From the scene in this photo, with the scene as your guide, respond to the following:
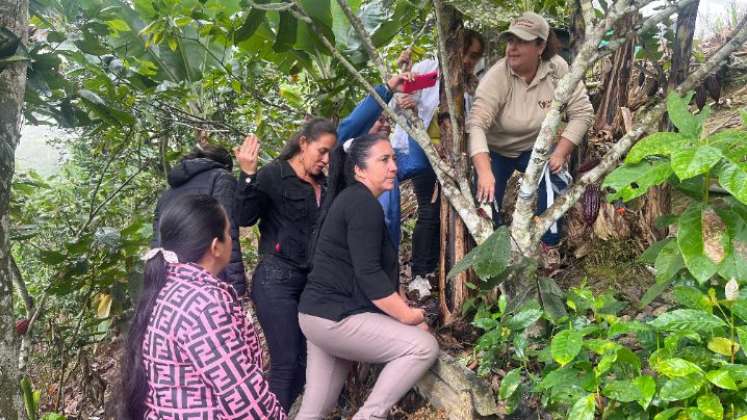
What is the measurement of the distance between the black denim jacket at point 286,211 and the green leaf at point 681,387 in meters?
1.95

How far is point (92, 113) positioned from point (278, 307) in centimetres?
222

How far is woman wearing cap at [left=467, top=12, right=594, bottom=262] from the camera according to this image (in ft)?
11.0

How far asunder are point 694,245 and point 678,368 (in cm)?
44

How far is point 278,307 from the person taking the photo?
3.32m

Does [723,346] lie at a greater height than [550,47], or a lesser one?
lesser

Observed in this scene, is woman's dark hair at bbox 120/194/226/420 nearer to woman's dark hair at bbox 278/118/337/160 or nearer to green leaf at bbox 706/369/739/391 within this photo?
woman's dark hair at bbox 278/118/337/160

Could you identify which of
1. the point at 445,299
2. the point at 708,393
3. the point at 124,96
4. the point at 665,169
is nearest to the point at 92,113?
the point at 124,96

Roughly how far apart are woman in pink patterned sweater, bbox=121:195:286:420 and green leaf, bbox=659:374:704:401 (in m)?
1.22

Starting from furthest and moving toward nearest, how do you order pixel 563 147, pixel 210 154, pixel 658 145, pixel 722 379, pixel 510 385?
1. pixel 210 154
2. pixel 563 147
3. pixel 510 385
4. pixel 658 145
5. pixel 722 379

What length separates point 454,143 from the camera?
3.35 m

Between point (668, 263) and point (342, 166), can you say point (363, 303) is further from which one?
point (668, 263)

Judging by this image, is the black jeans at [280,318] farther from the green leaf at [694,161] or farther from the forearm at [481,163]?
the green leaf at [694,161]

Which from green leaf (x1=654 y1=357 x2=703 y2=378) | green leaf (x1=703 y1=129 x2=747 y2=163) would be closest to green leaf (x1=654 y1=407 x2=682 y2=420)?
green leaf (x1=654 y1=357 x2=703 y2=378)

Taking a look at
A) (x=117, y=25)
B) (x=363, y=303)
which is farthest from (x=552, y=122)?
(x=117, y=25)
